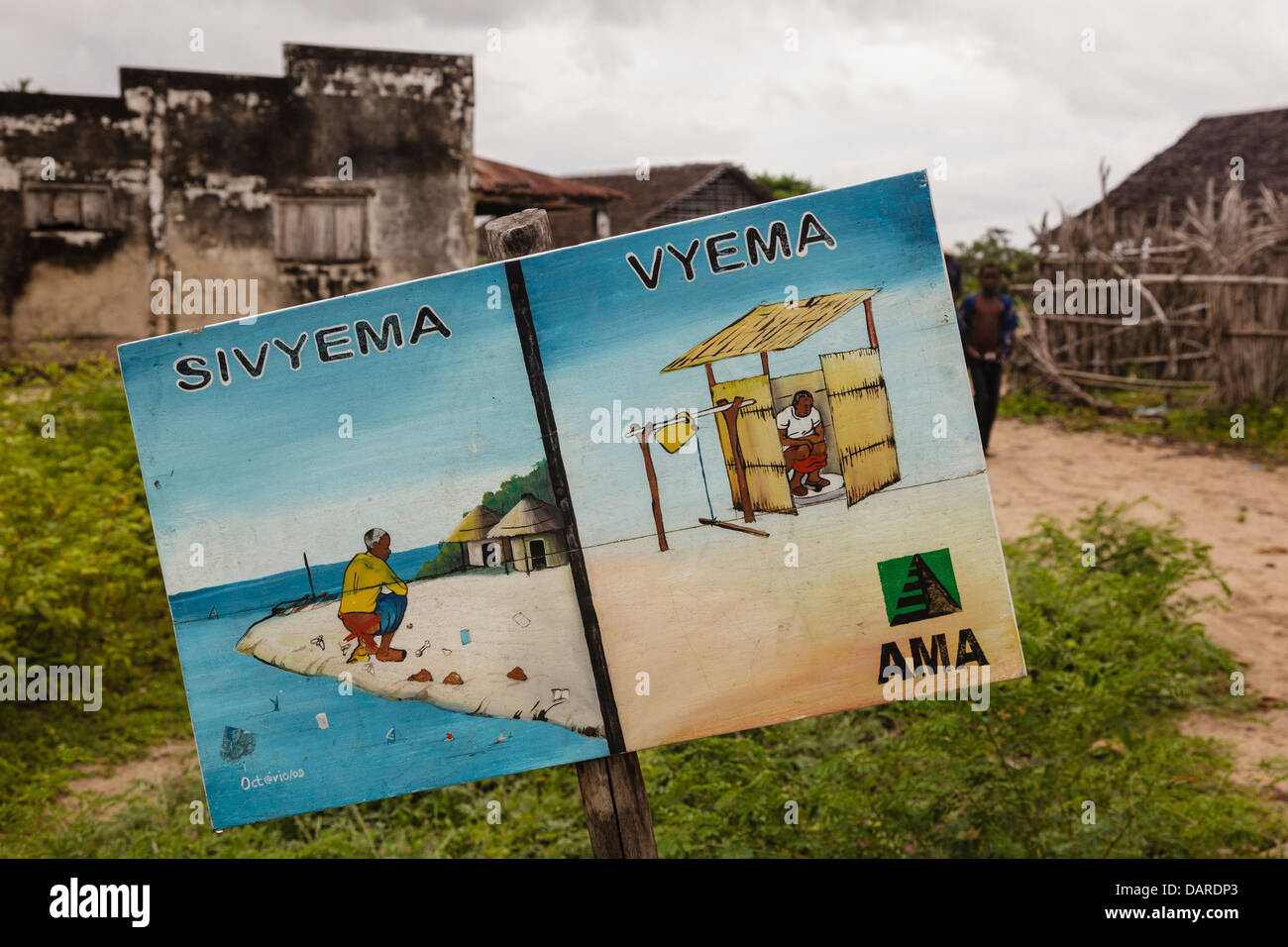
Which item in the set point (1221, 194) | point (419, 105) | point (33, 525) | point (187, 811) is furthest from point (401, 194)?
point (1221, 194)

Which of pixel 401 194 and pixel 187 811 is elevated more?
pixel 401 194

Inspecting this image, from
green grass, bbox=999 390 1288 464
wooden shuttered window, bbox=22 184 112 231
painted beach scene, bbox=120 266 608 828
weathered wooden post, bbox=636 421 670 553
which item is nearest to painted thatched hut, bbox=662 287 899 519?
weathered wooden post, bbox=636 421 670 553

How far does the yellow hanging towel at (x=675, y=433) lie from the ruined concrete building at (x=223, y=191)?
30.9 feet

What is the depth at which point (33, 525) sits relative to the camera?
4.74m

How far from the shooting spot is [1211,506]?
6980 millimetres

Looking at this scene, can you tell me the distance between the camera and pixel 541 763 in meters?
1.74

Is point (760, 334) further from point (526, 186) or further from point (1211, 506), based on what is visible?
point (526, 186)

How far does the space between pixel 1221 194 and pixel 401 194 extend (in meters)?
12.6

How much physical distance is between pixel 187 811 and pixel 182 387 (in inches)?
101
